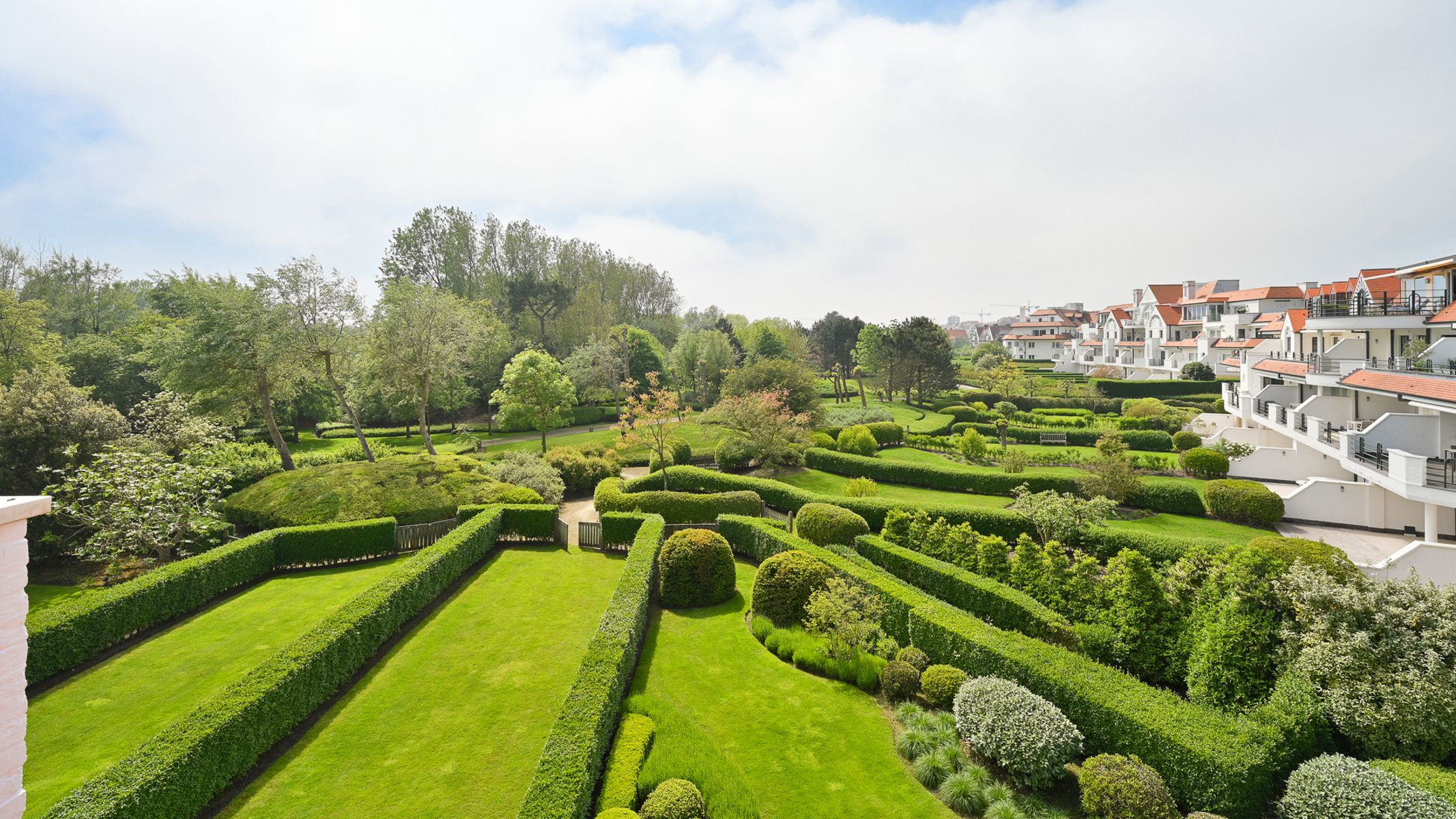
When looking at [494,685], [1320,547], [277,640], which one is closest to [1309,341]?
[1320,547]

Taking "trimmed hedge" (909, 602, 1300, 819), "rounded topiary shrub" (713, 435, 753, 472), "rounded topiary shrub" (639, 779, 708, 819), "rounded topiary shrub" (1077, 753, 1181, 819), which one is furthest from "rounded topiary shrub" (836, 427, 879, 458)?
"rounded topiary shrub" (639, 779, 708, 819)

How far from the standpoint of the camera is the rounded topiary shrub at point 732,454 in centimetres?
3262

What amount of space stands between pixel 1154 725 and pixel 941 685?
146 inches

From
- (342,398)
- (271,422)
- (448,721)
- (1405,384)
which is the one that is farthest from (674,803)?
(342,398)

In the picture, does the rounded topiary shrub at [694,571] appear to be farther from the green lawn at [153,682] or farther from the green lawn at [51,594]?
the green lawn at [51,594]

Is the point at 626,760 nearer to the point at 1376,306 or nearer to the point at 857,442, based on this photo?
the point at 857,442

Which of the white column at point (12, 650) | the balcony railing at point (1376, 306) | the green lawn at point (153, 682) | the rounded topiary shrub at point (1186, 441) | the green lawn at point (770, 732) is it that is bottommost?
the green lawn at point (770, 732)

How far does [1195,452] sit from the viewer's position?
29.4 meters

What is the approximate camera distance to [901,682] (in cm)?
1288

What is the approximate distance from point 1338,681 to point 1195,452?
23373 mm

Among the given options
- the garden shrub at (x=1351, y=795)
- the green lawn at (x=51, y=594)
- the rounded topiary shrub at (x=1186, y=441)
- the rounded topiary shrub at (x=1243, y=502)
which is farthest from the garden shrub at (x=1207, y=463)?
the green lawn at (x=51, y=594)

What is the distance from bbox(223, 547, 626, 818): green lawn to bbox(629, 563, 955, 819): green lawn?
7.36 ft

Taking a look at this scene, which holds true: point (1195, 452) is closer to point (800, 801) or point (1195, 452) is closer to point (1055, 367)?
point (800, 801)

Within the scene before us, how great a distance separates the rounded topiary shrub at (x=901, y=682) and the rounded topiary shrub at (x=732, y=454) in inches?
786
